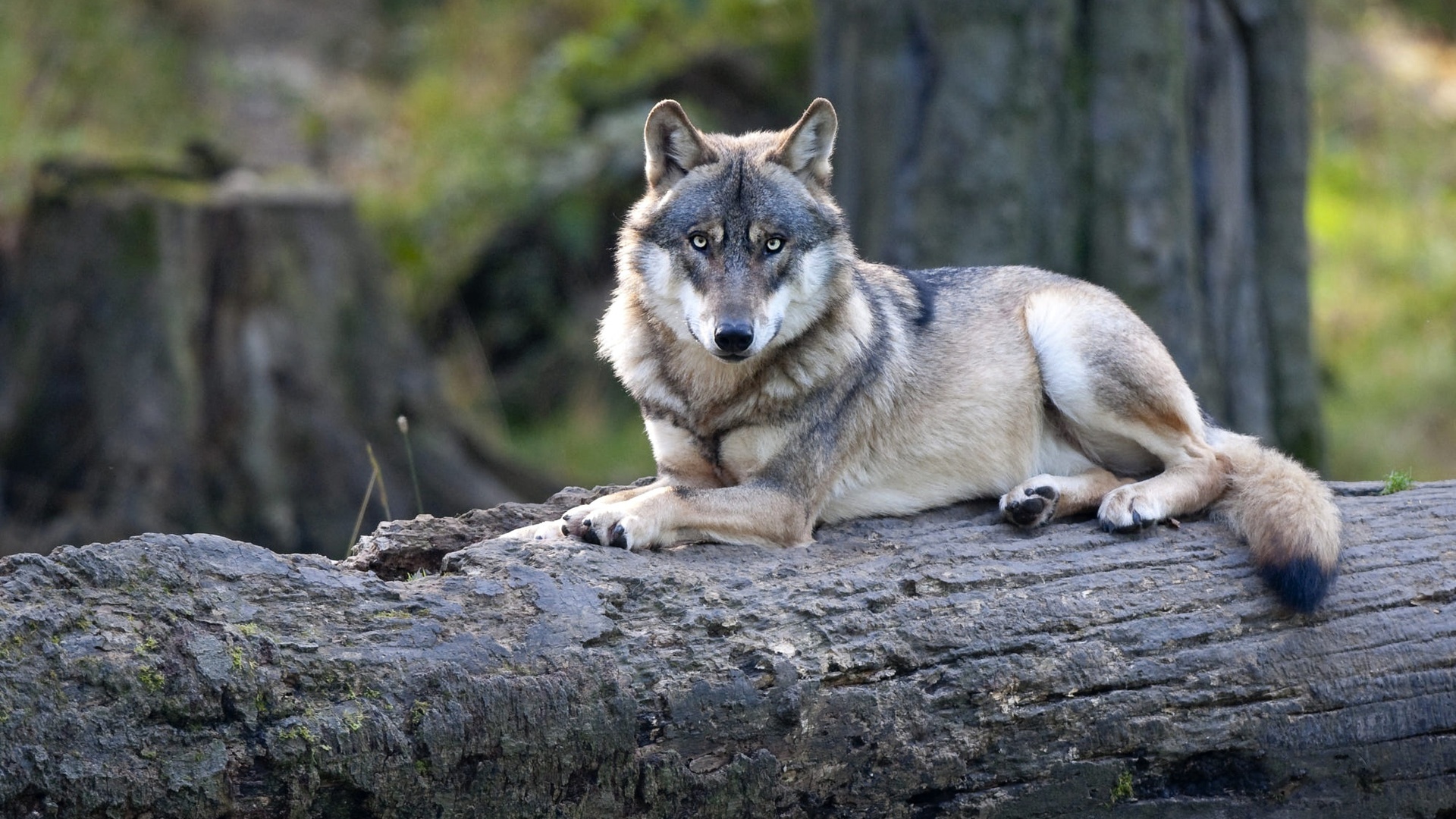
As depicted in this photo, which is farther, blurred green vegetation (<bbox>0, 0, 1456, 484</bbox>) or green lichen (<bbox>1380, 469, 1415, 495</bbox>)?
blurred green vegetation (<bbox>0, 0, 1456, 484</bbox>)

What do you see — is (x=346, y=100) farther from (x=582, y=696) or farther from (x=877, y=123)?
(x=582, y=696)

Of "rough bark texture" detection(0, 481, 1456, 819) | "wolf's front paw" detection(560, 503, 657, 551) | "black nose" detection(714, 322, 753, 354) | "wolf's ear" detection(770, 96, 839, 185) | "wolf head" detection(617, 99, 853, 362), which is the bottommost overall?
"rough bark texture" detection(0, 481, 1456, 819)

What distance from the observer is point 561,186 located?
49.4 feet

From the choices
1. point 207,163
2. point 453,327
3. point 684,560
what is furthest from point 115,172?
point 684,560

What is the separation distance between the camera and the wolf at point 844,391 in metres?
5.77

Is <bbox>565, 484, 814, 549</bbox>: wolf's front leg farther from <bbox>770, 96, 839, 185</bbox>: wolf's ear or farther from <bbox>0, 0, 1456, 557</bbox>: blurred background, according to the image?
<bbox>0, 0, 1456, 557</bbox>: blurred background

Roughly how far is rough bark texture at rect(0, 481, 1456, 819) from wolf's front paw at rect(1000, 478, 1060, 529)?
0.26 ft

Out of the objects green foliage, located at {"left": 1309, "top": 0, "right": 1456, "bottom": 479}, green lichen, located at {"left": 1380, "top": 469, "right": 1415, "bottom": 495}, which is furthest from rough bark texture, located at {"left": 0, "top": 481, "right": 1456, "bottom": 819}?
green foliage, located at {"left": 1309, "top": 0, "right": 1456, "bottom": 479}

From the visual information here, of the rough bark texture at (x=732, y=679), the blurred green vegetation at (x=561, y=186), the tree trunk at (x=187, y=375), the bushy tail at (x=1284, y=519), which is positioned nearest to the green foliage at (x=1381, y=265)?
the blurred green vegetation at (x=561, y=186)

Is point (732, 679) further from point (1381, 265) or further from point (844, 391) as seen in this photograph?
point (1381, 265)

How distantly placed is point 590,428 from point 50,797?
33.9ft

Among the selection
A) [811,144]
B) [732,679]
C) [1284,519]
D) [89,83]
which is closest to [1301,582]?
[1284,519]

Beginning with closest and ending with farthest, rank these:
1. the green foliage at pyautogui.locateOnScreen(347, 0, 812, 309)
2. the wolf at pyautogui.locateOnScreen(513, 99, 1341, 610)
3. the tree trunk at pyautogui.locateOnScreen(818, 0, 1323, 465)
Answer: the wolf at pyautogui.locateOnScreen(513, 99, 1341, 610) < the tree trunk at pyautogui.locateOnScreen(818, 0, 1323, 465) < the green foliage at pyautogui.locateOnScreen(347, 0, 812, 309)

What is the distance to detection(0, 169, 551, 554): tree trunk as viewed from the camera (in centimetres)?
1027
